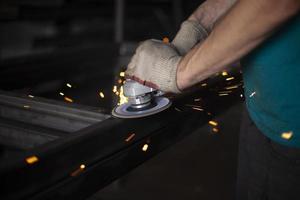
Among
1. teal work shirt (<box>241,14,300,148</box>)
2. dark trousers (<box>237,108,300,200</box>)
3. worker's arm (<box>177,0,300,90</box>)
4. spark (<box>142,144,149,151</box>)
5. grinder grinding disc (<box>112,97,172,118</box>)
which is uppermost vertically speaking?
worker's arm (<box>177,0,300,90</box>)

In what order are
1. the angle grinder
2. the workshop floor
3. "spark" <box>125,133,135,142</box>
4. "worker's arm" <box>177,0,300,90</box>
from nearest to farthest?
1. "worker's arm" <box>177,0,300,90</box>
2. "spark" <box>125,133,135,142</box>
3. the angle grinder
4. the workshop floor

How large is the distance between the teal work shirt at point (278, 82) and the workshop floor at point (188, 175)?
1.29 m

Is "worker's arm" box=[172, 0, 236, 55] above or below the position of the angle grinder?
above

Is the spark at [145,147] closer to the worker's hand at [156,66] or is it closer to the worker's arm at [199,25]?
the worker's hand at [156,66]

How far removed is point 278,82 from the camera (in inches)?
30.4

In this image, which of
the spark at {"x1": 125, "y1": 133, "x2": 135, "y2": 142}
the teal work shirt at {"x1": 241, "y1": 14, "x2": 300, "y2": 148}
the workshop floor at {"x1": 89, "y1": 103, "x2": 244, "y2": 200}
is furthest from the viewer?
the workshop floor at {"x1": 89, "y1": 103, "x2": 244, "y2": 200}

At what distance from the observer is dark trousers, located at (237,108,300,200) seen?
0.84 meters

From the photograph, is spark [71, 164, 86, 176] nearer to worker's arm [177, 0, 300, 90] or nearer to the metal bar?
the metal bar

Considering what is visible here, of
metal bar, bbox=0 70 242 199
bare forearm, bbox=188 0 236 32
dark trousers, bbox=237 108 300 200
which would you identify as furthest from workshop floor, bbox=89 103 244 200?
bare forearm, bbox=188 0 236 32

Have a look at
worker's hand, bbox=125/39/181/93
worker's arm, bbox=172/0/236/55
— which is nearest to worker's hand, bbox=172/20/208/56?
worker's arm, bbox=172/0/236/55

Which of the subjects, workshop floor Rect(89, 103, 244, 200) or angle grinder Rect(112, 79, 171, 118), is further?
workshop floor Rect(89, 103, 244, 200)

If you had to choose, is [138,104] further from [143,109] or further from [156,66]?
[156,66]

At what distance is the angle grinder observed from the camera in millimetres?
938

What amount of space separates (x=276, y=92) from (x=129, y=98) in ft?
1.33
